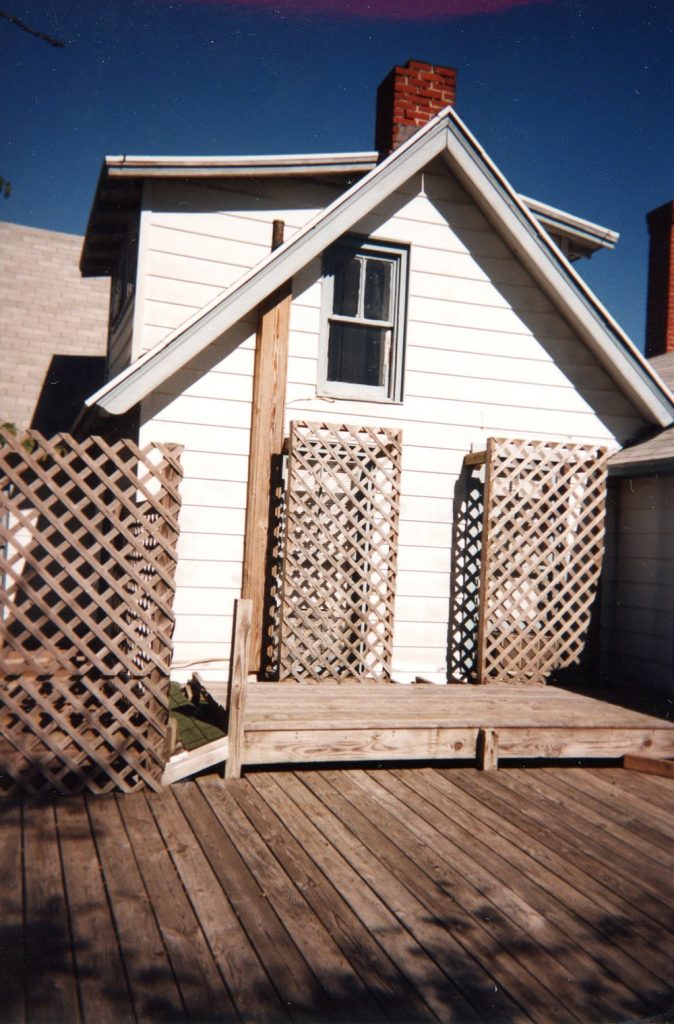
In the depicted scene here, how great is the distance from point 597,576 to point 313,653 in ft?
9.45

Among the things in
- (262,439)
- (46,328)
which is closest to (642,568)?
(262,439)

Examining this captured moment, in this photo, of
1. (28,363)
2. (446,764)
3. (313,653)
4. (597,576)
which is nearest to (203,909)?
(446,764)

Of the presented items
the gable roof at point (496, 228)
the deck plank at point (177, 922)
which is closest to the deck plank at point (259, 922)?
the deck plank at point (177, 922)

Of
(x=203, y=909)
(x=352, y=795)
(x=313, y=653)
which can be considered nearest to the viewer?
(x=203, y=909)

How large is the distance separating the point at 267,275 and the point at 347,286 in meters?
1.29

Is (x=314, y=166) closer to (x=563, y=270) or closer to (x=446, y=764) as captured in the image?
(x=563, y=270)

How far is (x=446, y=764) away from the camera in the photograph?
584 centimetres

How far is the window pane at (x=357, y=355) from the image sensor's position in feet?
24.5

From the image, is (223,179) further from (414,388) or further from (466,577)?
(466,577)

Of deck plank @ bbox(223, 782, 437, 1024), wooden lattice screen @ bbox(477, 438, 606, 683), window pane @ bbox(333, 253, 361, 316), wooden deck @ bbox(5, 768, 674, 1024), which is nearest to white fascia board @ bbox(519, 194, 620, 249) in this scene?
window pane @ bbox(333, 253, 361, 316)

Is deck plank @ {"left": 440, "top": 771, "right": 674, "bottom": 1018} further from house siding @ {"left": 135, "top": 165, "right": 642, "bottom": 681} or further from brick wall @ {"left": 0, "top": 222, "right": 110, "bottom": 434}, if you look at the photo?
brick wall @ {"left": 0, "top": 222, "right": 110, "bottom": 434}

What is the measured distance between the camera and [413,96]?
27.4 feet

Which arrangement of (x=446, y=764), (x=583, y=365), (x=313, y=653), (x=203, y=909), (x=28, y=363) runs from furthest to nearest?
(x=28, y=363), (x=583, y=365), (x=313, y=653), (x=446, y=764), (x=203, y=909)

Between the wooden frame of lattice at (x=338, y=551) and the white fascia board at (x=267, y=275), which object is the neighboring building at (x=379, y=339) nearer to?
the white fascia board at (x=267, y=275)
